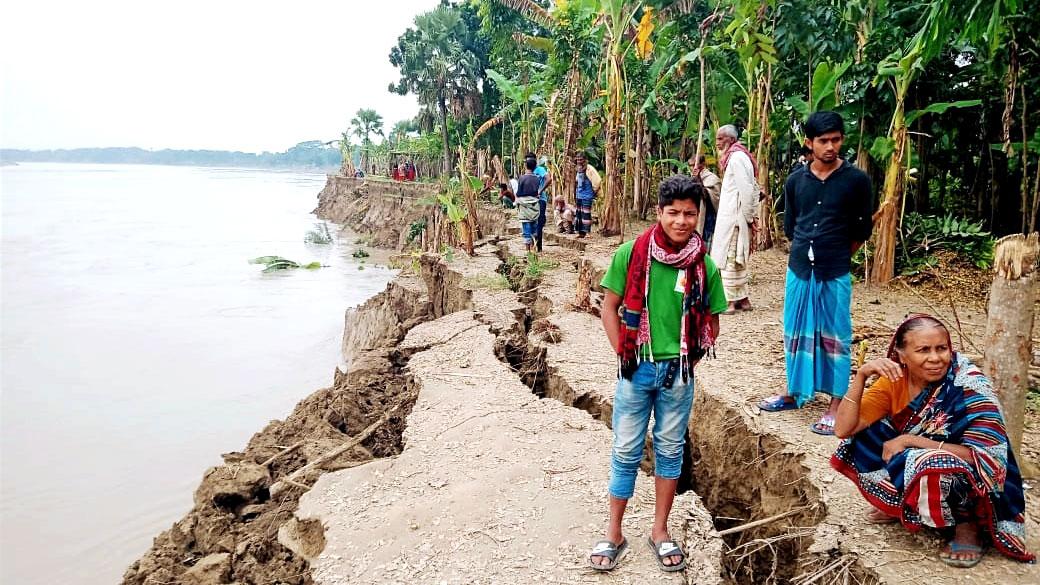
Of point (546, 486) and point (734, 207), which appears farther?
point (734, 207)

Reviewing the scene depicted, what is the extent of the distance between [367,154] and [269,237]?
11.7 m

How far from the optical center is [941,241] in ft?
24.3

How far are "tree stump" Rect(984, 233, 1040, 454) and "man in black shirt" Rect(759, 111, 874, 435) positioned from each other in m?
0.68

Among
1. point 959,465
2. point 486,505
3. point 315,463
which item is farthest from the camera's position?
point 315,463

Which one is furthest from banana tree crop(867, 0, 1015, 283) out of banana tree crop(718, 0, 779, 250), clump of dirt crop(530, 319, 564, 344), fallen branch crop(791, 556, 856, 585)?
fallen branch crop(791, 556, 856, 585)

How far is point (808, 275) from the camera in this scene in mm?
3598

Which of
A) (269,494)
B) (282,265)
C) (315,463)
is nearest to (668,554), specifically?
(315,463)

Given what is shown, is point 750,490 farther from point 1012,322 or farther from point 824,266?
point 1012,322

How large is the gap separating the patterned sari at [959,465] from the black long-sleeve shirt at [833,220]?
1154 millimetres

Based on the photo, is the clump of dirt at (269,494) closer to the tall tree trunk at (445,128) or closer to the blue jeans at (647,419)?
the blue jeans at (647,419)

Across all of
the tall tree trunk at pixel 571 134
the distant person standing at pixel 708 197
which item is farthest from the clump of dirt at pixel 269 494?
the tall tree trunk at pixel 571 134

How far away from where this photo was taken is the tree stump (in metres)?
2.73

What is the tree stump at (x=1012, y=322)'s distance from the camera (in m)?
2.73

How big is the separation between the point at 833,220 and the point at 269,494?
11.9 ft
